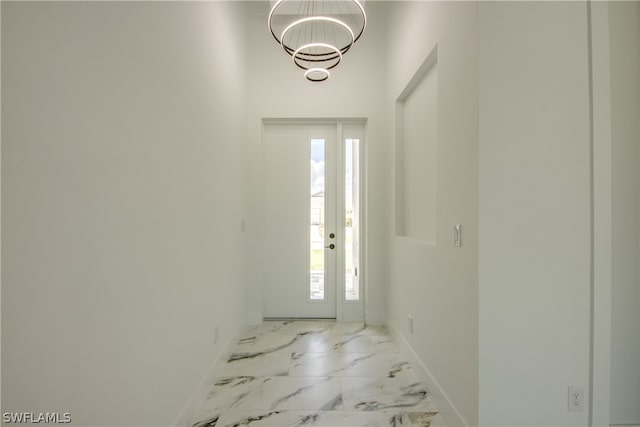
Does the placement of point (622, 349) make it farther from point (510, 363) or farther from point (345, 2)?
point (345, 2)

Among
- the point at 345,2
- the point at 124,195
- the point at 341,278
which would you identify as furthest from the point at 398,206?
the point at 124,195

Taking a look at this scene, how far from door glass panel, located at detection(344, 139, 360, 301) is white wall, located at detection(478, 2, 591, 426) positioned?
2.44 meters

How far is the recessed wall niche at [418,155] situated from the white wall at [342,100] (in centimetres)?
52

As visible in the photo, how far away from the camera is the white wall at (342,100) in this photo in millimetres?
3842

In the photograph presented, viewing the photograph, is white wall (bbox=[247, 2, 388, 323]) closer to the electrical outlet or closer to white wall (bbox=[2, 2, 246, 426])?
white wall (bbox=[2, 2, 246, 426])

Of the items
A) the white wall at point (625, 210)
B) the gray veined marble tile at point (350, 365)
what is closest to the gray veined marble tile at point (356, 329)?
the gray veined marble tile at point (350, 365)

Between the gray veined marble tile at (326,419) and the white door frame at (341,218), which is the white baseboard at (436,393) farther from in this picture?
the white door frame at (341,218)

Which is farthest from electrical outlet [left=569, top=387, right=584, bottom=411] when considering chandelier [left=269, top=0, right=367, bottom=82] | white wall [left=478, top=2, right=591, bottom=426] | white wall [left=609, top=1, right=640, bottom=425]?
chandelier [left=269, top=0, right=367, bottom=82]

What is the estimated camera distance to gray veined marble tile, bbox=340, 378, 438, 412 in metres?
2.16

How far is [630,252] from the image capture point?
1.80 metres

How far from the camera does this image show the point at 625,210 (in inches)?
71.1

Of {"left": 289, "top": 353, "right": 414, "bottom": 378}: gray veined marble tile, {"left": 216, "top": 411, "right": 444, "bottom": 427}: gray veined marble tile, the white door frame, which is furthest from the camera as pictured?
the white door frame

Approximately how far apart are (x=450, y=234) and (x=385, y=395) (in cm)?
126

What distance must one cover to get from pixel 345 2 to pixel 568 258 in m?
3.10
